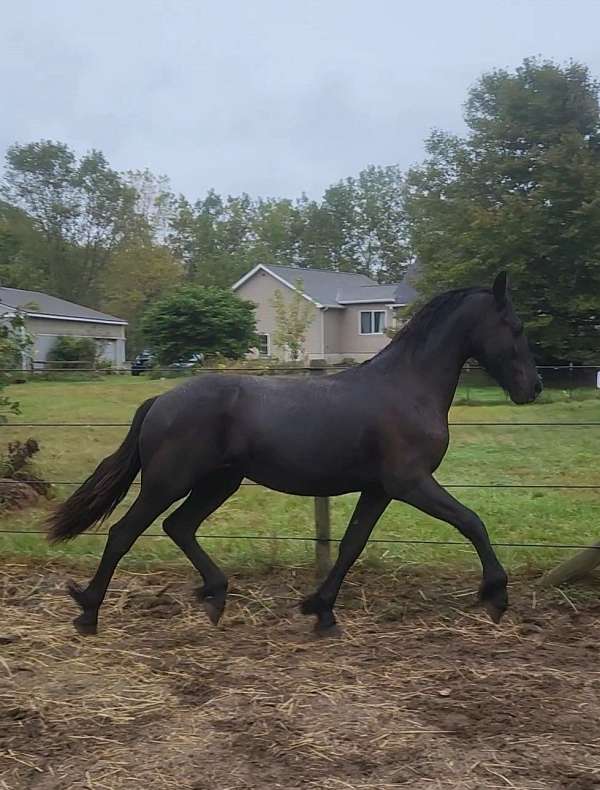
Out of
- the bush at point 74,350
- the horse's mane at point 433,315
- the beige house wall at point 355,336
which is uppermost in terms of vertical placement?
the beige house wall at point 355,336

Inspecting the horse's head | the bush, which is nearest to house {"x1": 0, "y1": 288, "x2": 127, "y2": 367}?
the bush

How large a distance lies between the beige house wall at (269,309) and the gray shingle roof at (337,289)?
0.58 m

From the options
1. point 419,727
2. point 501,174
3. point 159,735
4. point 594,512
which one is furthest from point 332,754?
point 501,174

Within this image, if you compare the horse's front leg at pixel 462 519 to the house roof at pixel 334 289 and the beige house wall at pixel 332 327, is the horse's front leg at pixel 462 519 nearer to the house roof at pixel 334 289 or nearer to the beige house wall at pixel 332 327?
the house roof at pixel 334 289

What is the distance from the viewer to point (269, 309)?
118 ft

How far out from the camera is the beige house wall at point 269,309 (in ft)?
114

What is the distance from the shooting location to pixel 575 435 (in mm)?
11570

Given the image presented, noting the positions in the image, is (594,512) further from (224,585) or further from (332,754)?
(332,754)

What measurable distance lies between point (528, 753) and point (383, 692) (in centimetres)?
68

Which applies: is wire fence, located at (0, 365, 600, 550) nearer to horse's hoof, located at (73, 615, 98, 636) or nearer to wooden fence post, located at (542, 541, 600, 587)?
wooden fence post, located at (542, 541, 600, 587)

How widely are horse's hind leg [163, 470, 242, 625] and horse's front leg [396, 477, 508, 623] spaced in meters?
0.96

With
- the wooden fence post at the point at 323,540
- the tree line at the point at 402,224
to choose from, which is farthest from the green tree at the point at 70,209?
the wooden fence post at the point at 323,540

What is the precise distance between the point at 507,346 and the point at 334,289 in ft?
110

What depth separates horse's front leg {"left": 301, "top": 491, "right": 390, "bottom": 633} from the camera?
12.8ft
